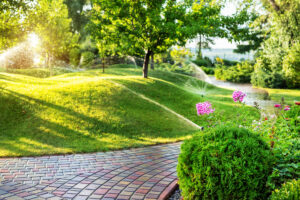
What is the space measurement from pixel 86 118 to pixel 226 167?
6.05 m

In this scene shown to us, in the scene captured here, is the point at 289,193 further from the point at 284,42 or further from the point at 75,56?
the point at 75,56

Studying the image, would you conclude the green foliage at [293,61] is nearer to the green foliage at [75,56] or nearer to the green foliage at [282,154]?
the green foliage at [282,154]

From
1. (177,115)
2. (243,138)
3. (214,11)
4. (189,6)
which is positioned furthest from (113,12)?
(243,138)

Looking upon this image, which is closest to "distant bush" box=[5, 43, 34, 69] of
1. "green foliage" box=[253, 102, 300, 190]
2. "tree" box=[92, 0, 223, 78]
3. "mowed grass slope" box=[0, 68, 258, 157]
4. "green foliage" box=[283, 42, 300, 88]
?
"mowed grass slope" box=[0, 68, 258, 157]

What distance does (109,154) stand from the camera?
606 cm

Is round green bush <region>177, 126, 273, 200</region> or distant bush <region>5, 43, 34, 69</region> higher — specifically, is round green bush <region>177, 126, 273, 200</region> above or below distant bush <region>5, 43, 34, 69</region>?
below

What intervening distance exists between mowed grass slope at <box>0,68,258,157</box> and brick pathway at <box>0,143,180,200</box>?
0.69m

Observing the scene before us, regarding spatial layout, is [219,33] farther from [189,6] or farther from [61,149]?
[61,149]

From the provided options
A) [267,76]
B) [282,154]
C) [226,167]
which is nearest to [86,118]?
[226,167]

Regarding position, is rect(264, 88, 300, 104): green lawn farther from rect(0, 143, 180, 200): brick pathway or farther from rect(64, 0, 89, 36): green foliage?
rect(64, 0, 89, 36): green foliage

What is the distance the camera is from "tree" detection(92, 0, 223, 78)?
11430 millimetres

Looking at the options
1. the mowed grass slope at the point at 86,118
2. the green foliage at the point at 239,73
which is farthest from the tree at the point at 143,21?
the green foliage at the point at 239,73

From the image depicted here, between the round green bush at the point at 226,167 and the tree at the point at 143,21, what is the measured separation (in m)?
8.20

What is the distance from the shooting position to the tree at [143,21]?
11.4 m
